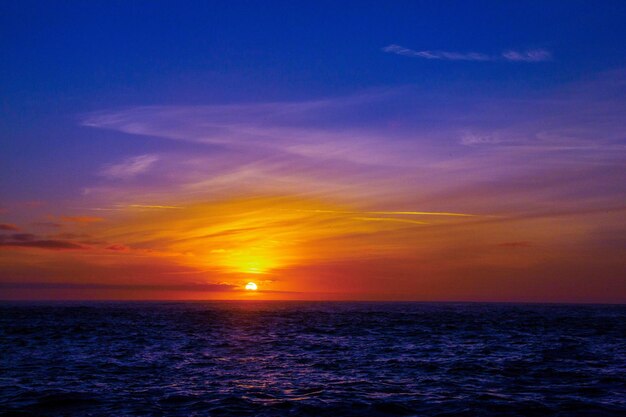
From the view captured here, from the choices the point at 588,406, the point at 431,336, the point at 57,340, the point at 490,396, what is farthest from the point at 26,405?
the point at 431,336

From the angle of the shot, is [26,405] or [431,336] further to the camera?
[431,336]

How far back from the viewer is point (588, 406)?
19.8 metres

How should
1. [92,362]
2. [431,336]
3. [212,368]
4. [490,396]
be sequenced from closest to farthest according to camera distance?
[490,396]
[212,368]
[92,362]
[431,336]

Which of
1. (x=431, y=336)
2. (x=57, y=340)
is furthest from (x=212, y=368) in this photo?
(x=431, y=336)

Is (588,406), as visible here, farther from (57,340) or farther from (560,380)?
(57,340)

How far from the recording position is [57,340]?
43.3m

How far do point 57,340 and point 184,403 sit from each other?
28.0 meters

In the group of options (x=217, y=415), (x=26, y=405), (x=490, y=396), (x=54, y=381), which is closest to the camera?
(x=217, y=415)

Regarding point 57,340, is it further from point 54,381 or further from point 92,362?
point 54,381

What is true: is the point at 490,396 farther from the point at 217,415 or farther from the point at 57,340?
the point at 57,340

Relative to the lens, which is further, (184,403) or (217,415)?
(184,403)

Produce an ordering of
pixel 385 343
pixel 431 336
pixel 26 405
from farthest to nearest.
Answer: pixel 431 336 → pixel 385 343 → pixel 26 405

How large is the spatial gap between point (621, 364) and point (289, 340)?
918 inches

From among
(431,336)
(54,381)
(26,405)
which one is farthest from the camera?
(431,336)
